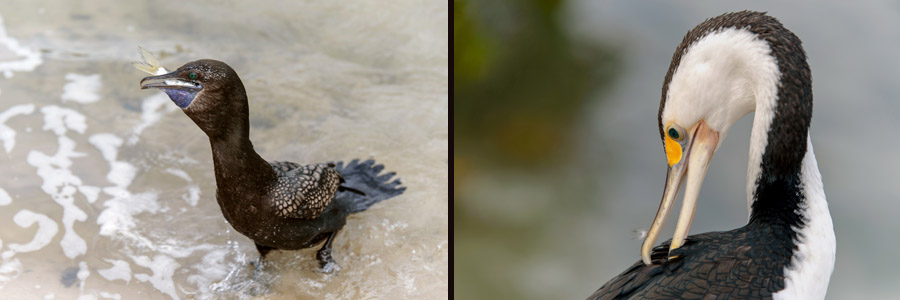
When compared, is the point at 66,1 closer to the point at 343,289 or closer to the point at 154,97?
the point at 154,97

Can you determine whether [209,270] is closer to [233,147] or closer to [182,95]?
[233,147]

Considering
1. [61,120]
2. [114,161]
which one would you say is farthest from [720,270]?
[61,120]

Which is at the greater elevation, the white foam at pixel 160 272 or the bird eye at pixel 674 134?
the bird eye at pixel 674 134

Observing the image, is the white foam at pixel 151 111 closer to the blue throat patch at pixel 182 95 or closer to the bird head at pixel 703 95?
the blue throat patch at pixel 182 95

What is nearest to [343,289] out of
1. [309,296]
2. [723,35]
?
[309,296]

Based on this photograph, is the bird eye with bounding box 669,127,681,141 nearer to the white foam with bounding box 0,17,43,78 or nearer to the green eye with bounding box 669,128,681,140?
the green eye with bounding box 669,128,681,140

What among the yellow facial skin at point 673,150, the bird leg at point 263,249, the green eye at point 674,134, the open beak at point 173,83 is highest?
the open beak at point 173,83

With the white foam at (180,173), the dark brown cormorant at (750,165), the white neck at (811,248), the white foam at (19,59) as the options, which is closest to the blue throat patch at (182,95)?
the white foam at (180,173)

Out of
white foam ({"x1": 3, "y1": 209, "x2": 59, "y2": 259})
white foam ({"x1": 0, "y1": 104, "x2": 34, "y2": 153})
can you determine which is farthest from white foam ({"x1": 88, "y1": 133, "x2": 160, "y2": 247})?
white foam ({"x1": 0, "y1": 104, "x2": 34, "y2": 153})
